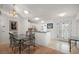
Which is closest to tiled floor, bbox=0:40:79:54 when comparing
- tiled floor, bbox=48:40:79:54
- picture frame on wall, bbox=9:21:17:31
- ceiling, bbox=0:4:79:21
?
tiled floor, bbox=48:40:79:54

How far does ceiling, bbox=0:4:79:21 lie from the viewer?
193 cm

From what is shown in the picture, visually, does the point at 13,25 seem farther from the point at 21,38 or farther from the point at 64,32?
the point at 64,32

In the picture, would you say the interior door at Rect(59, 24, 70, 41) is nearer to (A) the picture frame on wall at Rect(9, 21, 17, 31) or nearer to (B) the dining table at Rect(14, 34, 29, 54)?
(B) the dining table at Rect(14, 34, 29, 54)

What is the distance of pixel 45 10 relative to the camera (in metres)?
1.95

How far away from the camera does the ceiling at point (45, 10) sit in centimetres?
193

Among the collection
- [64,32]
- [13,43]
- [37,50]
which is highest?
[64,32]

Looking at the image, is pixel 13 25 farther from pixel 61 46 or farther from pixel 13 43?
pixel 61 46

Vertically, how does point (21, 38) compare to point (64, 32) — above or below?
below

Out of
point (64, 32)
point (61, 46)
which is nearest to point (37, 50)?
point (61, 46)

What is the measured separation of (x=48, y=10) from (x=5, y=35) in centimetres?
93

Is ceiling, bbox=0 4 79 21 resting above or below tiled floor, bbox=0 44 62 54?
above
